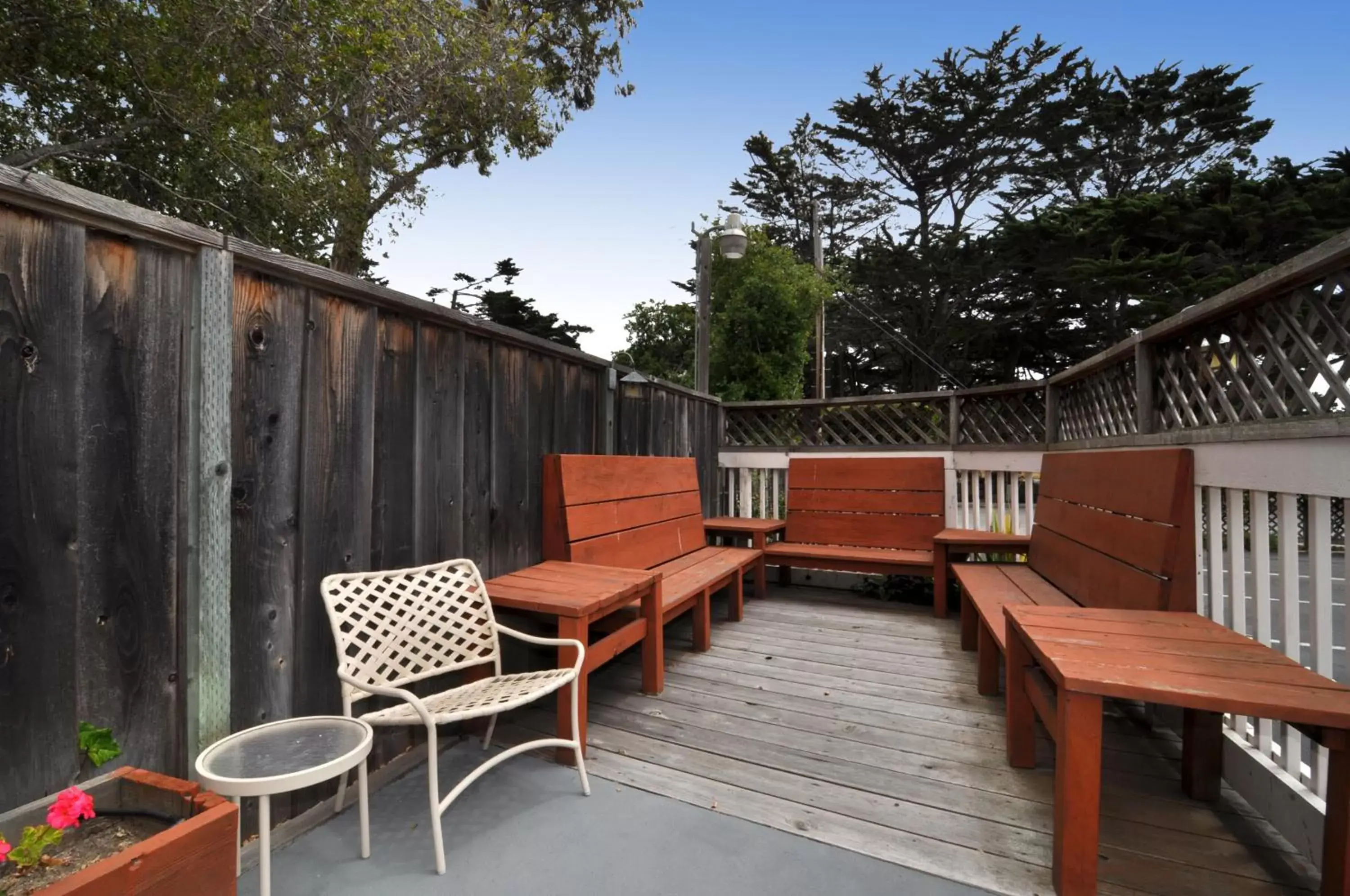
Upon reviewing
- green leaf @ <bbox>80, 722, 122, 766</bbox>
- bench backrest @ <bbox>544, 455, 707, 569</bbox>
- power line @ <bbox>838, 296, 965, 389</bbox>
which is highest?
power line @ <bbox>838, 296, 965, 389</bbox>

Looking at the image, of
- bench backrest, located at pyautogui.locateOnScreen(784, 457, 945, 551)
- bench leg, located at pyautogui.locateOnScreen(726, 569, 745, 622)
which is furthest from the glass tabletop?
bench backrest, located at pyautogui.locateOnScreen(784, 457, 945, 551)

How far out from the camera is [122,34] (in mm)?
5945

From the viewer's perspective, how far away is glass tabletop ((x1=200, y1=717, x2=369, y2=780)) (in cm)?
133

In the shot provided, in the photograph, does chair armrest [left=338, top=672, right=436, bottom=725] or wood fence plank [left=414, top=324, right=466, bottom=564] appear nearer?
chair armrest [left=338, top=672, right=436, bottom=725]

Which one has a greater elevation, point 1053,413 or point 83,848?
point 1053,413

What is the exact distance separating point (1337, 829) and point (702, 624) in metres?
2.47

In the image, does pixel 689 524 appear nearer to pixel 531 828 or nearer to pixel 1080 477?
pixel 1080 477

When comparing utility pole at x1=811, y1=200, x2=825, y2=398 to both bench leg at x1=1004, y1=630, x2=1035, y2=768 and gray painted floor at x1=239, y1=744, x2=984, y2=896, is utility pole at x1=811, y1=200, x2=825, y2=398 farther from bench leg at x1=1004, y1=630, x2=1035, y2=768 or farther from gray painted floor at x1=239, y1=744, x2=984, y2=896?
gray painted floor at x1=239, y1=744, x2=984, y2=896

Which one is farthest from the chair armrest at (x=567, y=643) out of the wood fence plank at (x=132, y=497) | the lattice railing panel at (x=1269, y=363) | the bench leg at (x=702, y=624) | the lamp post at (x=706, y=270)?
the lamp post at (x=706, y=270)

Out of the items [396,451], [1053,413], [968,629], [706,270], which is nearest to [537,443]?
[396,451]

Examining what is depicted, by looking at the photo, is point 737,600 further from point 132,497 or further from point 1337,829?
point 132,497

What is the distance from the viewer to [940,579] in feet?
13.1

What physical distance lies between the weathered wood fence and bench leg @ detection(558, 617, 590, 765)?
0.57 metres

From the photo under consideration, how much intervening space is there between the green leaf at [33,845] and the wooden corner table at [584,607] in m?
1.24
